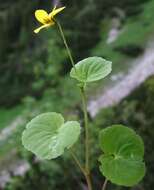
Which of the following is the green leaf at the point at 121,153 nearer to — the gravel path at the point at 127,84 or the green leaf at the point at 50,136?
the green leaf at the point at 50,136

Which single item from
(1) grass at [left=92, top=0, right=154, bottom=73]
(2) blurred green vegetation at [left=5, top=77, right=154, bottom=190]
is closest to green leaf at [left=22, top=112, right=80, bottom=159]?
(2) blurred green vegetation at [left=5, top=77, right=154, bottom=190]

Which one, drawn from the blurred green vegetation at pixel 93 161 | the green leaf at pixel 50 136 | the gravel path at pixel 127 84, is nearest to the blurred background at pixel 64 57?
the gravel path at pixel 127 84

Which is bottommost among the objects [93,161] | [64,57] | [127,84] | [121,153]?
[127,84]

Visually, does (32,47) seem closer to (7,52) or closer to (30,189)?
(7,52)

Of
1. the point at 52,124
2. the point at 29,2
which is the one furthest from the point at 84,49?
the point at 52,124

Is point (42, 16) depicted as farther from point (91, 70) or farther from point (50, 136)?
point (50, 136)

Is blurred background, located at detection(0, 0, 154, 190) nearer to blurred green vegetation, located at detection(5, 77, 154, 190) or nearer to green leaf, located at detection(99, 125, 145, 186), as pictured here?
blurred green vegetation, located at detection(5, 77, 154, 190)

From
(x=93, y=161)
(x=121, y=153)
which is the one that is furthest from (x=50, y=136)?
(x=93, y=161)
